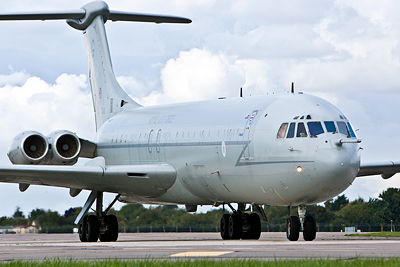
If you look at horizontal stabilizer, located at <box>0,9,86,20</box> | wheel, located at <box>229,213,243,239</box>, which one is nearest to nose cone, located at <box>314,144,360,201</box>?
wheel, located at <box>229,213,243,239</box>

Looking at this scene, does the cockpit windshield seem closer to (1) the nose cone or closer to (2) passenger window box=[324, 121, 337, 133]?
(2) passenger window box=[324, 121, 337, 133]

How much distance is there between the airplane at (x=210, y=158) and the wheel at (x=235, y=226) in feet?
0.15

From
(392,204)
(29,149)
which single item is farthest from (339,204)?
(29,149)

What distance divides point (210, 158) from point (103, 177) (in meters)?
4.09

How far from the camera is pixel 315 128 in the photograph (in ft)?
76.9

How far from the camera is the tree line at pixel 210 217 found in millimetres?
41312

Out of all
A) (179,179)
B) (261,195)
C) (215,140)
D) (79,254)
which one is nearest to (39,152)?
(179,179)

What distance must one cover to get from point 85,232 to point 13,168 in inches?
166

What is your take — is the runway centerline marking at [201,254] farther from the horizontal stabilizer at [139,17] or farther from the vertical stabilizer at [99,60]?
the horizontal stabilizer at [139,17]

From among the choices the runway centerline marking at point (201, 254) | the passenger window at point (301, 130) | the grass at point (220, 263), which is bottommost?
the grass at point (220, 263)

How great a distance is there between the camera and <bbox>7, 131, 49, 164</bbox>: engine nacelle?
3061 centimetres

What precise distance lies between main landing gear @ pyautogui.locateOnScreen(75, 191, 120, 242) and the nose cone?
9.59 meters

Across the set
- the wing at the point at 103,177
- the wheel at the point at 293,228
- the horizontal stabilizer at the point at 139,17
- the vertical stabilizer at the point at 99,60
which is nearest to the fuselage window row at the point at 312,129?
the wheel at the point at 293,228

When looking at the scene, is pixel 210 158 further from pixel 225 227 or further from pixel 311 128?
pixel 311 128
